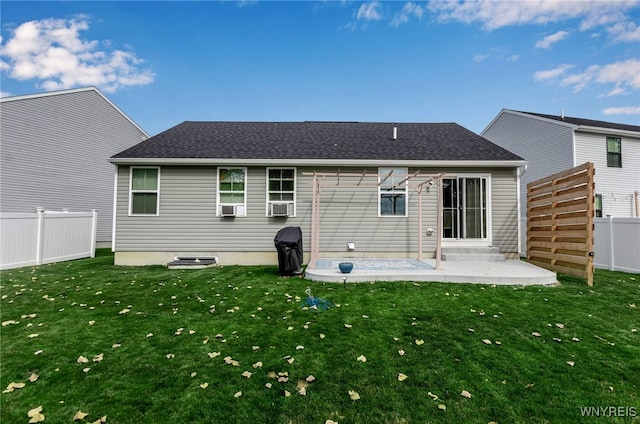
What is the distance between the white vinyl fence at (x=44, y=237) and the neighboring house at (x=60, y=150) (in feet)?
9.93

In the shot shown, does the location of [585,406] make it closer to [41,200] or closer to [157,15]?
[157,15]

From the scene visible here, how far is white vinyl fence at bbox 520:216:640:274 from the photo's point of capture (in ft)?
25.2

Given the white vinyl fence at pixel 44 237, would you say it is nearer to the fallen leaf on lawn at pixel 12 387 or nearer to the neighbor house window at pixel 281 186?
the neighbor house window at pixel 281 186

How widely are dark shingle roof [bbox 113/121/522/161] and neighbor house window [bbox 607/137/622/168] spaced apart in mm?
8602

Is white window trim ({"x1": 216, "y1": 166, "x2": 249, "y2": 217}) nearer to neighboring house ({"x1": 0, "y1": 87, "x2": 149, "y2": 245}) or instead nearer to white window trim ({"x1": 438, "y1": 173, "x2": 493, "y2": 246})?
white window trim ({"x1": 438, "y1": 173, "x2": 493, "y2": 246})

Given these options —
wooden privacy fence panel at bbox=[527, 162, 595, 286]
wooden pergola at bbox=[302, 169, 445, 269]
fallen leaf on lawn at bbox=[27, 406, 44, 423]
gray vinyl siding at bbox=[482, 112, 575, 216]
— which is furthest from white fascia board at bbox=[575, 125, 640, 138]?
fallen leaf on lawn at bbox=[27, 406, 44, 423]

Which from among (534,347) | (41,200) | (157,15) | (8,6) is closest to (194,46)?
(157,15)

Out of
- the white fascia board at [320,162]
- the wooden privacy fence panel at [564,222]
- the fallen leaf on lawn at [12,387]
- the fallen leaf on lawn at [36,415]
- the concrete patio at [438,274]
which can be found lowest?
the fallen leaf on lawn at [36,415]

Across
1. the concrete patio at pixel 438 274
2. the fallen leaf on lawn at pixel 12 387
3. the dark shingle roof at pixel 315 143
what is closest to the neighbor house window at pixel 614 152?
the dark shingle roof at pixel 315 143

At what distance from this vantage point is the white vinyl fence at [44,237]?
8211 millimetres

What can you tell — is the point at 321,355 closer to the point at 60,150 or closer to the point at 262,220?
the point at 262,220

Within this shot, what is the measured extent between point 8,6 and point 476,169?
58.1 ft

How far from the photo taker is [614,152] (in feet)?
46.2

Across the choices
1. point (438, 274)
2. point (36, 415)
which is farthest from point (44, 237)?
point (438, 274)
